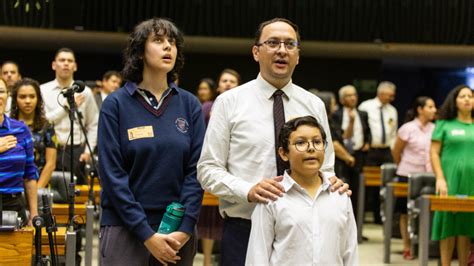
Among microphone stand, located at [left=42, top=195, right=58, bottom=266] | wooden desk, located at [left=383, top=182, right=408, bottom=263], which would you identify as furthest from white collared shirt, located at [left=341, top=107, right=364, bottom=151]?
microphone stand, located at [left=42, top=195, right=58, bottom=266]

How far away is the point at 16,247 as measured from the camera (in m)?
4.86

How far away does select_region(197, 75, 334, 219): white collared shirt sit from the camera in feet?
12.6

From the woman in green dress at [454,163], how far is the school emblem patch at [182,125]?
4359 mm

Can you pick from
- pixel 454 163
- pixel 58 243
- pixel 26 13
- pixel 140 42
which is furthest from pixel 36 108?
pixel 26 13

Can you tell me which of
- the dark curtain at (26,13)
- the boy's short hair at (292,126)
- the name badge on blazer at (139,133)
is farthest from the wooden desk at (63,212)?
the dark curtain at (26,13)

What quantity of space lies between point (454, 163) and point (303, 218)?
15.1 ft

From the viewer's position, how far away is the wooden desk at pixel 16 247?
484 cm

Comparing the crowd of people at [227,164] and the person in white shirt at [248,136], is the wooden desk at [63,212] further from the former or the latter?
the person in white shirt at [248,136]

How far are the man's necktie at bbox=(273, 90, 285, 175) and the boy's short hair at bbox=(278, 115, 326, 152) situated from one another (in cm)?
8

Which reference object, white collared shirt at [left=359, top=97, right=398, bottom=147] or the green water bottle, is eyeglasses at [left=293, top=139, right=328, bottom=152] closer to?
the green water bottle

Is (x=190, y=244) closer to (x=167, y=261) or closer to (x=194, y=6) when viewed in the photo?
(x=167, y=261)

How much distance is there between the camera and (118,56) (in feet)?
48.2

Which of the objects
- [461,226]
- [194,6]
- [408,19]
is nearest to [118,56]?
[194,6]

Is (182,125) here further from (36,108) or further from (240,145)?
(36,108)
